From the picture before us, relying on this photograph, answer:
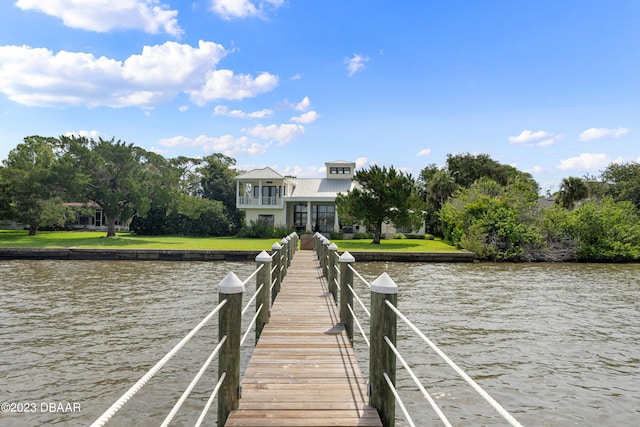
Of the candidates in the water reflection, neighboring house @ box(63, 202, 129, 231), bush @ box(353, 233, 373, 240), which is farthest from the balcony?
the water reflection

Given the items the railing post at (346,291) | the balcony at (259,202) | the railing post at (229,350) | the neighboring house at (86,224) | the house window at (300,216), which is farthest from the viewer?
the neighboring house at (86,224)

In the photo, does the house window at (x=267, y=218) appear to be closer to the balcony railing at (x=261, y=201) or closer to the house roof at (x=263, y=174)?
the balcony railing at (x=261, y=201)

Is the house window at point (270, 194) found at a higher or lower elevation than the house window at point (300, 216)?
higher

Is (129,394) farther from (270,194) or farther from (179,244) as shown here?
(270,194)

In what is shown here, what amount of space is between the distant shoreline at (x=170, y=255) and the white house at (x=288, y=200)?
12.8m

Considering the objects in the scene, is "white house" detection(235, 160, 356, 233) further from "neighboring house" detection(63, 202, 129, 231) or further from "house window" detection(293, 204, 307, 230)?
"neighboring house" detection(63, 202, 129, 231)

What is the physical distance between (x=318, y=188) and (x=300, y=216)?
3.09 metres

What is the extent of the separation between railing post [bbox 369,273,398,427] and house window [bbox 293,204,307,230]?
34.2m

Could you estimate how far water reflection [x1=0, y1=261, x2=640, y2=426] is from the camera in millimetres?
5746

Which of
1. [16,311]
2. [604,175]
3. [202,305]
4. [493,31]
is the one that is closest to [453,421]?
[202,305]

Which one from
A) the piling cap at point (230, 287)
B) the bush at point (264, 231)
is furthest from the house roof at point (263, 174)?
the piling cap at point (230, 287)

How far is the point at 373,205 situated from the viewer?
2811 centimetres

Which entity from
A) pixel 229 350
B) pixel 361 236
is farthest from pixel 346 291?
pixel 361 236

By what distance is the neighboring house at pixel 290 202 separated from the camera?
36312 millimetres
